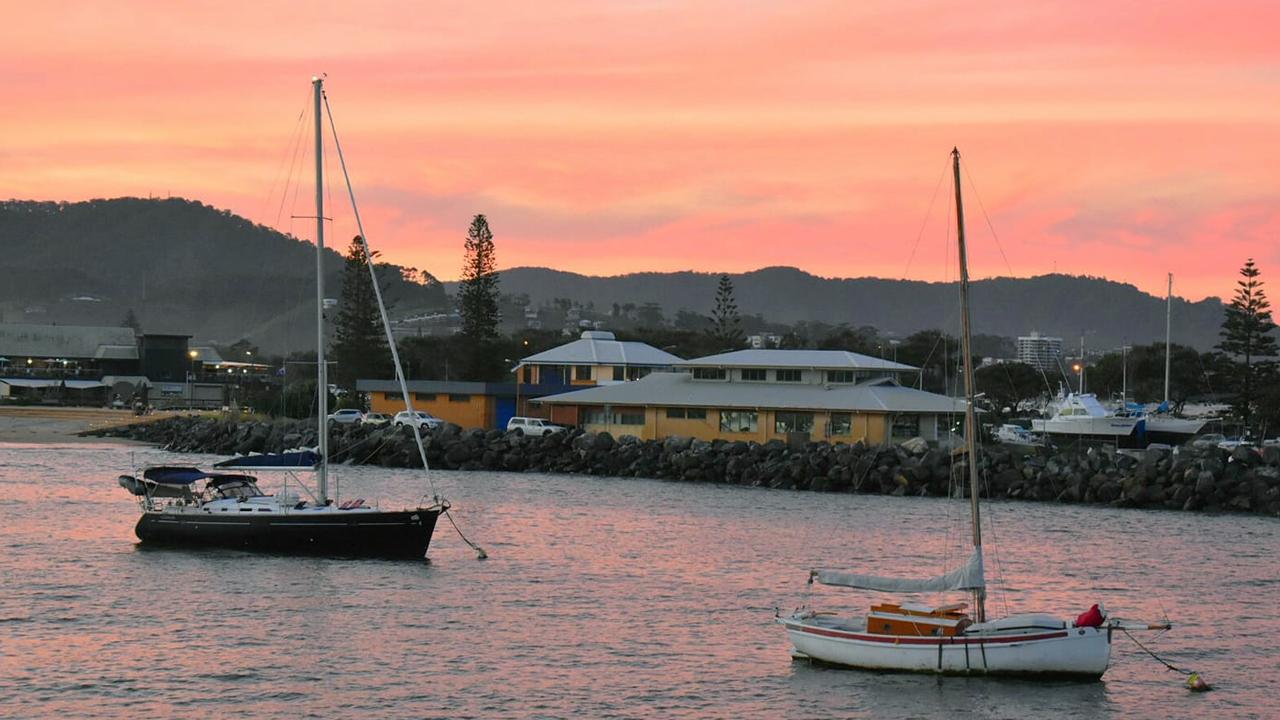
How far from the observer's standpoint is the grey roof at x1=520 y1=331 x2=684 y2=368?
85.2 metres

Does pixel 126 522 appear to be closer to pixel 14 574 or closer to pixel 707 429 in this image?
pixel 14 574

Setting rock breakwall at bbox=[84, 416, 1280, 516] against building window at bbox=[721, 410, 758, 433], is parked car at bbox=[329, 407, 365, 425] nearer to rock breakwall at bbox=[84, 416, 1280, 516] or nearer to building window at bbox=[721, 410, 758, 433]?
rock breakwall at bbox=[84, 416, 1280, 516]

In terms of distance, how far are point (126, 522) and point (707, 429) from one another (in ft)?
105

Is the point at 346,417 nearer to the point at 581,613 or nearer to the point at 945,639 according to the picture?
the point at 581,613

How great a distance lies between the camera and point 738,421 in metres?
70.6

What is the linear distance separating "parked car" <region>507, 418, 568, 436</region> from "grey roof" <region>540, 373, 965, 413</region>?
121 centimetres

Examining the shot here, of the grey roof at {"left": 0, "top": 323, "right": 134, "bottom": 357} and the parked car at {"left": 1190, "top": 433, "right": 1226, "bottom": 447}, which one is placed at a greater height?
the grey roof at {"left": 0, "top": 323, "right": 134, "bottom": 357}

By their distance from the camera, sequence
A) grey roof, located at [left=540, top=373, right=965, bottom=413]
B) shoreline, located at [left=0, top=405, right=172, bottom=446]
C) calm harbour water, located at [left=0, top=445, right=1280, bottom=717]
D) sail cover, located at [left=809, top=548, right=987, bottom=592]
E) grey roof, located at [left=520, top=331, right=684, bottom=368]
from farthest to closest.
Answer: shoreline, located at [left=0, top=405, right=172, bottom=446], grey roof, located at [left=520, top=331, right=684, bottom=368], grey roof, located at [left=540, top=373, right=965, bottom=413], sail cover, located at [left=809, top=548, right=987, bottom=592], calm harbour water, located at [left=0, top=445, right=1280, bottom=717]

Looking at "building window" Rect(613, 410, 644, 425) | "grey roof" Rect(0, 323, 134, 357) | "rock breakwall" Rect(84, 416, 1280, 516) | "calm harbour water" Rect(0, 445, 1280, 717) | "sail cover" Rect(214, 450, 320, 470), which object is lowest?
"calm harbour water" Rect(0, 445, 1280, 717)

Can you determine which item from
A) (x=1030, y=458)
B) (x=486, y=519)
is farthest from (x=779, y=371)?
(x=486, y=519)

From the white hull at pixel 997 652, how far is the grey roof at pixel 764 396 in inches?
1617

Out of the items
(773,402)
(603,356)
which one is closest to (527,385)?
(603,356)

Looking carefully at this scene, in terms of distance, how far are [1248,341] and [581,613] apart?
69.3m

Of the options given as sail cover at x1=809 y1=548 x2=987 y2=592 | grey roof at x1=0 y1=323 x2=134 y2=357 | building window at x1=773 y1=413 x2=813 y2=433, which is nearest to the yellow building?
building window at x1=773 y1=413 x2=813 y2=433
